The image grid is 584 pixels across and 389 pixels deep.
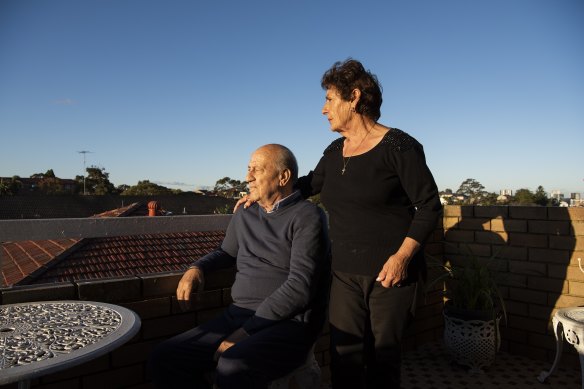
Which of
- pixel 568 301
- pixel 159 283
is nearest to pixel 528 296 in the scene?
pixel 568 301

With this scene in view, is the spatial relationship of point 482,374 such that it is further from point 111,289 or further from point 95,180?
point 95,180

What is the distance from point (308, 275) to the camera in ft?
5.16


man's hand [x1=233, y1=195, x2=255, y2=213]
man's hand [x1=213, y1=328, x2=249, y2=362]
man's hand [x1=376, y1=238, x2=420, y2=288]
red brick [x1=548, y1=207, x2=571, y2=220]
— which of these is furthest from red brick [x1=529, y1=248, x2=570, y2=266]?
man's hand [x1=213, y1=328, x2=249, y2=362]

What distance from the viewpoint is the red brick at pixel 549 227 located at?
2950 millimetres

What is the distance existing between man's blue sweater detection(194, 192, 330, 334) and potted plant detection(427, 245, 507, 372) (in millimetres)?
1435

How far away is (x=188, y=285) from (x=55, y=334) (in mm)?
595

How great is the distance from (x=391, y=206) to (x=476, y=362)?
185 centimetres

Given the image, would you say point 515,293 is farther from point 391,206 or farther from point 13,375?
point 13,375

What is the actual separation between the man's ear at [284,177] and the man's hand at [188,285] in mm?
545

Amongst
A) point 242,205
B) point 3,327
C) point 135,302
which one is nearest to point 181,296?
point 135,302

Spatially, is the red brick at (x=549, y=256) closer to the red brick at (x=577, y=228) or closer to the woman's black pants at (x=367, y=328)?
the red brick at (x=577, y=228)

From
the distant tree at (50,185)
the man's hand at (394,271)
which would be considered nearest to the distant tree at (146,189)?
the distant tree at (50,185)

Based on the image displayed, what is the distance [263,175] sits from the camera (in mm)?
1756

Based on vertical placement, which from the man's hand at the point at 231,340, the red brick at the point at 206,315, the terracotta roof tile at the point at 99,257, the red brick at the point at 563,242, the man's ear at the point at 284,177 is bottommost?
the terracotta roof tile at the point at 99,257
